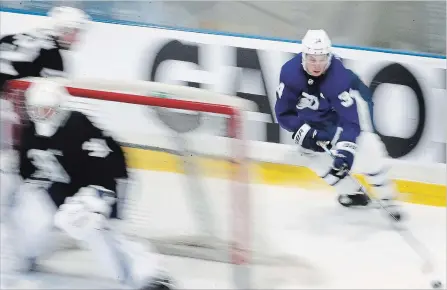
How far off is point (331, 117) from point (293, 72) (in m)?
0.15

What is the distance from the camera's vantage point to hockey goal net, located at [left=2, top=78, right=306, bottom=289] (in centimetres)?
146

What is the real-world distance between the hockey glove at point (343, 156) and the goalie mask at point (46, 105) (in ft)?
2.24

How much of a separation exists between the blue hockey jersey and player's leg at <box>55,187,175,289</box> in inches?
19.3

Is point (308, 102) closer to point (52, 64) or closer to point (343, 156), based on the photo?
point (343, 156)

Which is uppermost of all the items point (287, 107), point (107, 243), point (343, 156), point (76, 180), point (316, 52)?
point (316, 52)

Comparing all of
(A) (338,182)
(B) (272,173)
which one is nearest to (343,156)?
(A) (338,182)

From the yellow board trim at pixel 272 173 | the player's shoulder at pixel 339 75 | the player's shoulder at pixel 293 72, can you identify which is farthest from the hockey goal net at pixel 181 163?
the player's shoulder at pixel 339 75

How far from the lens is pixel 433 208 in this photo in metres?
1.57

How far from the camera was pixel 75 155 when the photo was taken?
4.92 ft

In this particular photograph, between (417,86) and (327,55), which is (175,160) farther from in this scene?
(417,86)

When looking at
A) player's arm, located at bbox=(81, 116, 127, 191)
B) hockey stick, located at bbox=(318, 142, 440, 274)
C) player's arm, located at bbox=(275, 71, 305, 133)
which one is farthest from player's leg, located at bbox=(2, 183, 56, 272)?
hockey stick, located at bbox=(318, 142, 440, 274)

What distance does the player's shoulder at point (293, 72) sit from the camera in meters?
1.48

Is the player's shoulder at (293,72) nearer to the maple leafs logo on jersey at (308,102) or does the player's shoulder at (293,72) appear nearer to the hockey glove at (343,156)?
the maple leafs logo on jersey at (308,102)

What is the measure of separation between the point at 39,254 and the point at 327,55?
2.95ft
